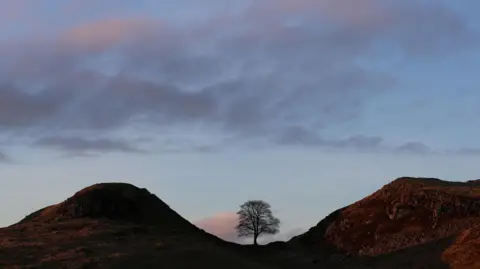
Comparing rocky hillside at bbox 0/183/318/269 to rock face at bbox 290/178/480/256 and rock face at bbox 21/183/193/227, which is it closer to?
rock face at bbox 21/183/193/227

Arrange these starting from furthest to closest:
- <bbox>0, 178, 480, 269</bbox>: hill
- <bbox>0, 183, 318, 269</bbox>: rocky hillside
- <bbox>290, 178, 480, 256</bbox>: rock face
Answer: <bbox>290, 178, 480, 256</bbox>: rock face, <bbox>0, 178, 480, 269</bbox>: hill, <bbox>0, 183, 318, 269</bbox>: rocky hillside

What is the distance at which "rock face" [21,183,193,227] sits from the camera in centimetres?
9881

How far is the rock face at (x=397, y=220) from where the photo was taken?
8381 cm

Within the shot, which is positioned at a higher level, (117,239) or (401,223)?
(401,223)

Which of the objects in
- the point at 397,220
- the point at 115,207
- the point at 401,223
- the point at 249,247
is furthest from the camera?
the point at 249,247

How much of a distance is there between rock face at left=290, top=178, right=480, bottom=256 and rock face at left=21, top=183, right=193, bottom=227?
2510cm

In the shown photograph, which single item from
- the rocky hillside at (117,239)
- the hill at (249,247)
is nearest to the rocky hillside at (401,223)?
the hill at (249,247)

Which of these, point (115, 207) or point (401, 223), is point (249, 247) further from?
point (401, 223)

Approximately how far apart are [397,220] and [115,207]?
48311mm

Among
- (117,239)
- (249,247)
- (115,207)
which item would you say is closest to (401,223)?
(249,247)

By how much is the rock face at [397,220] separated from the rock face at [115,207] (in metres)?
25.1

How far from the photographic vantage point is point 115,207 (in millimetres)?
100938

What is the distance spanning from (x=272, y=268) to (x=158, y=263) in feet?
60.1

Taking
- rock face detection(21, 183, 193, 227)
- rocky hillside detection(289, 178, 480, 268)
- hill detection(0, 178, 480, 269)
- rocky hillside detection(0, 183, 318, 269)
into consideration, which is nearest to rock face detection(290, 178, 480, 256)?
rocky hillside detection(289, 178, 480, 268)
